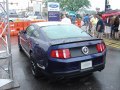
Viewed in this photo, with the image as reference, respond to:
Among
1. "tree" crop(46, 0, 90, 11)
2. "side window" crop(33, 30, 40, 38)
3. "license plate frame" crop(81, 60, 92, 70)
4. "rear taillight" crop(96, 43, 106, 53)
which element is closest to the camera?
"license plate frame" crop(81, 60, 92, 70)

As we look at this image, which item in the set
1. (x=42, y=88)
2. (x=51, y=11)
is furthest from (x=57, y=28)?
(x=51, y=11)

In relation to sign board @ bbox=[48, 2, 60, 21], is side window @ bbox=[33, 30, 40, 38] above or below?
below

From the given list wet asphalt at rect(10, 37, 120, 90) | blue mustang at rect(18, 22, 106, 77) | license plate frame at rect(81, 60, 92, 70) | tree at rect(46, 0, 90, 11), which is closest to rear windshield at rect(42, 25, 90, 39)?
blue mustang at rect(18, 22, 106, 77)

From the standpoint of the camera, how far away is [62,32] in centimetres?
586

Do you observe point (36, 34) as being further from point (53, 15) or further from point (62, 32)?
point (53, 15)

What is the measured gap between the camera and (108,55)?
8625mm

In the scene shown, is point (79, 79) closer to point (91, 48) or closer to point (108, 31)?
point (91, 48)

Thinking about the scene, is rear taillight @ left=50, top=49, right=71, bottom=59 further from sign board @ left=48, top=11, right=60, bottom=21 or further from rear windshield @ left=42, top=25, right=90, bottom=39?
sign board @ left=48, top=11, right=60, bottom=21

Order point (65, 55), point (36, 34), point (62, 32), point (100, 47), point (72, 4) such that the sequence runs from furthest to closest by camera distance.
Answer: point (72, 4), point (36, 34), point (62, 32), point (100, 47), point (65, 55)

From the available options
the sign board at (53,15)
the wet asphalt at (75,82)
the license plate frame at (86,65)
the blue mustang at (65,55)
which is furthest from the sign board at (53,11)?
the license plate frame at (86,65)

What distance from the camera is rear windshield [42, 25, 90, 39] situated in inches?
221

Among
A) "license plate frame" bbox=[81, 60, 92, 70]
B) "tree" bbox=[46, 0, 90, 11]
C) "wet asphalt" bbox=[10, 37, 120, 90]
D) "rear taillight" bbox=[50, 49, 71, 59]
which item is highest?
"tree" bbox=[46, 0, 90, 11]

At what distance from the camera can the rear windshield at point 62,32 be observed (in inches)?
221

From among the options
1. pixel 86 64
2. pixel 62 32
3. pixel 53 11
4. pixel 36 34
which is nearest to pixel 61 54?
pixel 86 64
